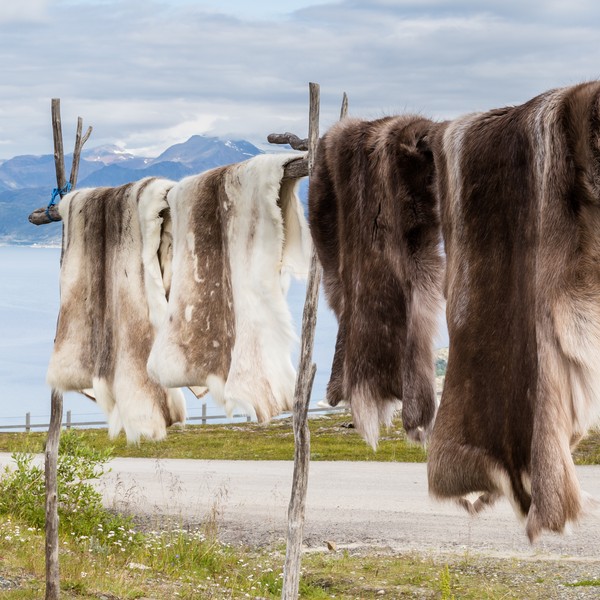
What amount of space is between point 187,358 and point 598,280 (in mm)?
2299

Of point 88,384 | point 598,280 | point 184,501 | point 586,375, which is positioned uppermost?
point 598,280

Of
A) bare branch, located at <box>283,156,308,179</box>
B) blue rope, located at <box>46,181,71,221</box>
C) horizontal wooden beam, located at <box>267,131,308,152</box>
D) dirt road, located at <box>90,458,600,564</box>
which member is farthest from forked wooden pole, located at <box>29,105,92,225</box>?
dirt road, located at <box>90,458,600,564</box>

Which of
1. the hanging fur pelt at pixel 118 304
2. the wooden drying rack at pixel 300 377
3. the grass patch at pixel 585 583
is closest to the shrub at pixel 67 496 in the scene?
the wooden drying rack at pixel 300 377

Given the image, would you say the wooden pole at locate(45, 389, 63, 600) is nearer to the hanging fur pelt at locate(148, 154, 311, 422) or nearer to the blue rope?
the blue rope

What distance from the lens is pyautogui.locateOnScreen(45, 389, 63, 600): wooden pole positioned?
7148mm

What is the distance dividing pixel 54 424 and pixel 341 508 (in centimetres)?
854

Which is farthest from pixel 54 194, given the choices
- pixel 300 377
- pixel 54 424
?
pixel 300 377

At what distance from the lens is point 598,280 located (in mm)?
2730

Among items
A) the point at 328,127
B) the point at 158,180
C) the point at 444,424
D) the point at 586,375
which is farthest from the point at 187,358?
the point at 586,375

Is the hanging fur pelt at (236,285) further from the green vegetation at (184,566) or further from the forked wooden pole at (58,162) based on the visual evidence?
the green vegetation at (184,566)

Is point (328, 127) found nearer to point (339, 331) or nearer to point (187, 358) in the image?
point (339, 331)

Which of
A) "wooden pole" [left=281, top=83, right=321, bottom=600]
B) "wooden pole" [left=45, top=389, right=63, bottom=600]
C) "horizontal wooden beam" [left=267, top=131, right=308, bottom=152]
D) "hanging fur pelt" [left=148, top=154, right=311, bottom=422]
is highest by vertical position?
"horizontal wooden beam" [left=267, top=131, right=308, bottom=152]

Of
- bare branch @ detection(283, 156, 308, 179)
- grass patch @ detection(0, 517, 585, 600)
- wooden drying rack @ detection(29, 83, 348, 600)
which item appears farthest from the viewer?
grass patch @ detection(0, 517, 585, 600)

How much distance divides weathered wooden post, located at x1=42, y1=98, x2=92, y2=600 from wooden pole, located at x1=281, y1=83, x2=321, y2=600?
1.92 metres
